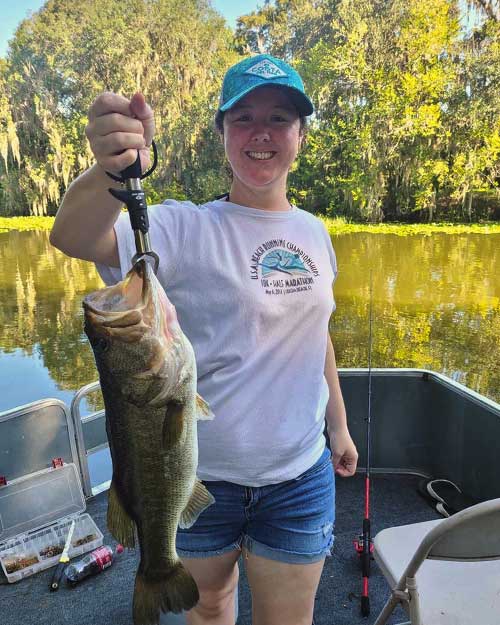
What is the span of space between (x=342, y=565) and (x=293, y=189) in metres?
23.9

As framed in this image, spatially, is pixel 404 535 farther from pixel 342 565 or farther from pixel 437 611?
pixel 342 565

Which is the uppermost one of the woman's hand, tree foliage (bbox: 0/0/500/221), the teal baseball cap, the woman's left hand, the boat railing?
tree foliage (bbox: 0/0/500/221)

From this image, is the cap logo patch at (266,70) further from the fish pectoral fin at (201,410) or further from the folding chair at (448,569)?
the folding chair at (448,569)

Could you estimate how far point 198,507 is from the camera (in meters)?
1.27

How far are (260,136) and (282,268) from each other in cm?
37

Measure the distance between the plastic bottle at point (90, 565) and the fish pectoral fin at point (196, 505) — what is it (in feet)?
6.32

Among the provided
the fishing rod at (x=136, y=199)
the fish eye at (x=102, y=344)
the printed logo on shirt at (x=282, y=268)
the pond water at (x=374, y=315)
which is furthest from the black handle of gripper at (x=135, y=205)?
the pond water at (x=374, y=315)

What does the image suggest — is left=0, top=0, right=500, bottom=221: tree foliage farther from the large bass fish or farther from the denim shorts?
the large bass fish

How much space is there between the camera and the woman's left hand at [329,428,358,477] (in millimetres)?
1761

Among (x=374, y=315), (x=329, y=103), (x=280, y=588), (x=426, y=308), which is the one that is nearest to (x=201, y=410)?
(x=280, y=588)

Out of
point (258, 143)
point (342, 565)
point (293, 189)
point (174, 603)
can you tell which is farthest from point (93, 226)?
point (293, 189)

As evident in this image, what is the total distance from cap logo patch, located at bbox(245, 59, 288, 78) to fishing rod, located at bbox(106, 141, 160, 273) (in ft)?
1.63

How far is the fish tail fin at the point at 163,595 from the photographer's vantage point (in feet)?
4.02

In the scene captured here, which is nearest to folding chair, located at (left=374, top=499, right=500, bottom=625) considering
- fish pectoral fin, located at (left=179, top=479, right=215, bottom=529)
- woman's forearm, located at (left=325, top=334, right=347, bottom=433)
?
woman's forearm, located at (left=325, top=334, right=347, bottom=433)
